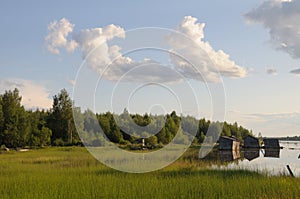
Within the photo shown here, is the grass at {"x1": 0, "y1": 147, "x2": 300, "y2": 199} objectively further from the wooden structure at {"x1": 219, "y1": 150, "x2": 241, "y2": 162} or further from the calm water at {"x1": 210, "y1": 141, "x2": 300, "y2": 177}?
the wooden structure at {"x1": 219, "y1": 150, "x2": 241, "y2": 162}

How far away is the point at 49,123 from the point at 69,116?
412cm

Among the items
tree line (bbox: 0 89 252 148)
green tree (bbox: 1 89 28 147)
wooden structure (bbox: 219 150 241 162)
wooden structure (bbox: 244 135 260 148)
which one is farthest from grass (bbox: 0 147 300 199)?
wooden structure (bbox: 244 135 260 148)

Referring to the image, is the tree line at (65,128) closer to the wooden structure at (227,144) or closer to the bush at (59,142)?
the bush at (59,142)

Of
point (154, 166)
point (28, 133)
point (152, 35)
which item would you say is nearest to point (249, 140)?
point (28, 133)

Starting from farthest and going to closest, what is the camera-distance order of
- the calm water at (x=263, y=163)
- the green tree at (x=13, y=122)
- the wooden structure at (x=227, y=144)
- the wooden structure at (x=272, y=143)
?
1. the wooden structure at (x=272, y=143)
2. the wooden structure at (x=227, y=144)
3. the green tree at (x=13, y=122)
4. the calm water at (x=263, y=163)

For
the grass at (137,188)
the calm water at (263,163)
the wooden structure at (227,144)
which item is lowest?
the grass at (137,188)

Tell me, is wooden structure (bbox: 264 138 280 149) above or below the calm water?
above

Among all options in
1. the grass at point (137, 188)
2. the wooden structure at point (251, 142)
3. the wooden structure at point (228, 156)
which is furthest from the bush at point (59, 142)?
the grass at point (137, 188)

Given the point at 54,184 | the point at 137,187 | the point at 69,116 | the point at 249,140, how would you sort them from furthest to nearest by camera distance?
the point at 249,140 → the point at 69,116 → the point at 54,184 → the point at 137,187

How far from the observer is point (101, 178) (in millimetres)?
16203

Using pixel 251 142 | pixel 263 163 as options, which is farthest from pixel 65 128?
pixel 263 163

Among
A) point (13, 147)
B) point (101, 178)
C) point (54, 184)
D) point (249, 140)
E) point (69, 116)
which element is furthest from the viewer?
point (249, 140)

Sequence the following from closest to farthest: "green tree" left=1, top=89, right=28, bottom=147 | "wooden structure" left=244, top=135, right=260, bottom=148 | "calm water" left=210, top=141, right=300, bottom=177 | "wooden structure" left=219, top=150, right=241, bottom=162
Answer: "calm water" left=210, top=141, right=300, bottom=177
"wooden structure" left=219, top=150, right=241, bottom=162
"green tree" left=1, top=89, right=28, bottom=147
"wooden structure" left=244, top=135, right=260, bottom=148

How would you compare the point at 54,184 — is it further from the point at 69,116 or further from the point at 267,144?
the point at 267,144
